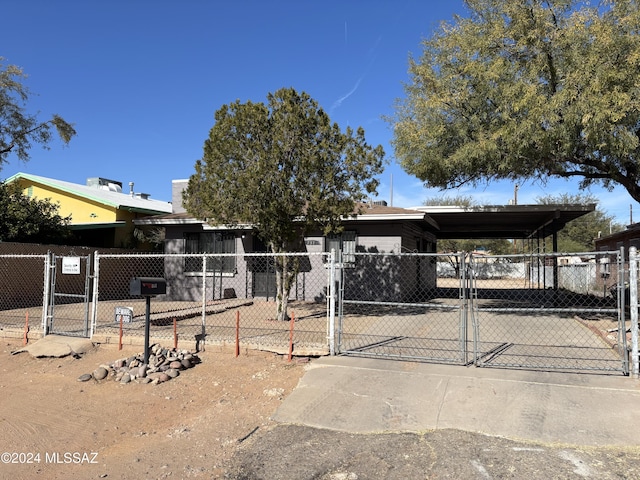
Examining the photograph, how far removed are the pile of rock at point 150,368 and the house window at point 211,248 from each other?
933 cm

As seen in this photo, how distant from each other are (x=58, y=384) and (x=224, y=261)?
10.1 m

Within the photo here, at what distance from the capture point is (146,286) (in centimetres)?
704

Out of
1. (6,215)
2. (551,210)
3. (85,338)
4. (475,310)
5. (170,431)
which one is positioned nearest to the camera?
(170,431)

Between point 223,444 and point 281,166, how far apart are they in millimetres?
6684

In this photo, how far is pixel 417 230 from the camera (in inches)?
720

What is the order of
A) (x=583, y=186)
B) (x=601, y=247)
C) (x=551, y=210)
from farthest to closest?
(x=601, y=247), (x=551, y=210), (x=583, y=186)

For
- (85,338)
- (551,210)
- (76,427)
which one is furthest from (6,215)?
(551,210)

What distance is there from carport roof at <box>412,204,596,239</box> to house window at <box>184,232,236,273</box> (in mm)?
6703

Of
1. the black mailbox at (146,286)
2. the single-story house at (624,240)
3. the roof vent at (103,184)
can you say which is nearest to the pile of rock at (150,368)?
the black mailbox at (146,286)

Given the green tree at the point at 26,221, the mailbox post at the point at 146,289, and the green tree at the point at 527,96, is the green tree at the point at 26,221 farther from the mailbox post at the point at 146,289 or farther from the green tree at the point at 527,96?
the green tree at the point at 527,96

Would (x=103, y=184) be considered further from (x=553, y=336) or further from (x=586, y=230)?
(x=586, y=230)

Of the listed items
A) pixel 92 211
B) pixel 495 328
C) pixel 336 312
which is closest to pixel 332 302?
pixel 495 328

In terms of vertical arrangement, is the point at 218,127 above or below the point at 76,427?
above

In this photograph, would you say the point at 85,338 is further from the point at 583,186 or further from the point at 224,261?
the point at 583,186
